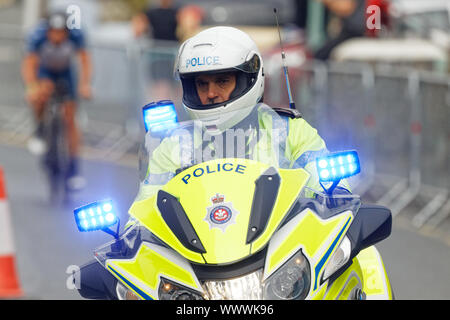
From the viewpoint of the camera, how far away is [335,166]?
5227 millimetres

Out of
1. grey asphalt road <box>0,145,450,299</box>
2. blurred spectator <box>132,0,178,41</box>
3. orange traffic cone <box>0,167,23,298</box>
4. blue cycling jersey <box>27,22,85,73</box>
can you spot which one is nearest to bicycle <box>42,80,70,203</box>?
grey asphalt road <box>0,145,450,299</box>

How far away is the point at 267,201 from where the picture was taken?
5023 mm

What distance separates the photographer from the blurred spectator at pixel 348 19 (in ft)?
54.1

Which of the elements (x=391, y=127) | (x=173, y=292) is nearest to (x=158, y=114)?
(x=173, y=292)

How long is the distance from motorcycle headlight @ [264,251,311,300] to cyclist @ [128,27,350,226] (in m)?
0.69

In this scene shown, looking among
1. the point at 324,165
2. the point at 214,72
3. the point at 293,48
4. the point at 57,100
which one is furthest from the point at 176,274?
the point at 293,48

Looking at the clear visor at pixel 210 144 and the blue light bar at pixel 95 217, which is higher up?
the clear visor at pixel 210 144

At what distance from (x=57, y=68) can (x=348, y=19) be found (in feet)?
13.3

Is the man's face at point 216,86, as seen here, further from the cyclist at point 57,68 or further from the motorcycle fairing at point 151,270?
the cyclist at point 57,68

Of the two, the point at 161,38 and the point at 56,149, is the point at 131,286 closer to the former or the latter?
the point at 56,149

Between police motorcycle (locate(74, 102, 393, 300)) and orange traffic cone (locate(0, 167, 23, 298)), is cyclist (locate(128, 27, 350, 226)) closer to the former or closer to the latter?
police motorcycle (locate(74, 102, 393, 300))

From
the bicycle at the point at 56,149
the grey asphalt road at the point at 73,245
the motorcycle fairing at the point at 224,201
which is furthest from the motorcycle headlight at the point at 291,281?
the bicycle at the point at 56,149
